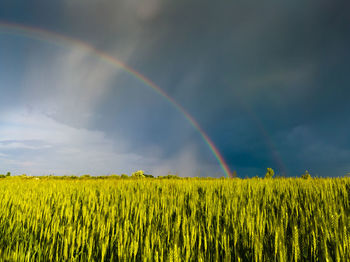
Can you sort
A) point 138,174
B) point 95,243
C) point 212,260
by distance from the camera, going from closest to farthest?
point 212,260 < point 95,243 < point 138,174

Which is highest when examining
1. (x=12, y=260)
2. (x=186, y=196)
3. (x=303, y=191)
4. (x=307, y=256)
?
(x=303, y=191)

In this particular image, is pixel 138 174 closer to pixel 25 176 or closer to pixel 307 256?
pixel 25 176

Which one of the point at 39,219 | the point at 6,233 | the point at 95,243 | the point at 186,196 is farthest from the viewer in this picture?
the point at 186,196

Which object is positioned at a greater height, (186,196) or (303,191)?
(303,191)

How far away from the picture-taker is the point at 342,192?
5102mm

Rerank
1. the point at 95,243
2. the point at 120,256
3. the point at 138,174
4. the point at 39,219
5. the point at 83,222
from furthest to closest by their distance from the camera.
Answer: the point at 138,174, the point at 39,219, the point at 83,222, the point at 95,243, the point at 120,256

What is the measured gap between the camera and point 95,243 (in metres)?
2.48

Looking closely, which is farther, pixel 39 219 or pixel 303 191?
pixel 303 191

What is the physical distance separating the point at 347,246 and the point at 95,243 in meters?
2.37

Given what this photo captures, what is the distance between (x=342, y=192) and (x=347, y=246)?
409 cm

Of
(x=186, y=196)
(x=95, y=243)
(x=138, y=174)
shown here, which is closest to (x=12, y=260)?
(x=95, y=243)

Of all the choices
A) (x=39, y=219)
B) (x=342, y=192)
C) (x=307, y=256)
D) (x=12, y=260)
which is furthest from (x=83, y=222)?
(x=342, y=192)

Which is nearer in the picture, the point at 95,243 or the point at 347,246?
the point at 347,246

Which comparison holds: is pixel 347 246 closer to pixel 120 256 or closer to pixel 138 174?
pixel 120 256
